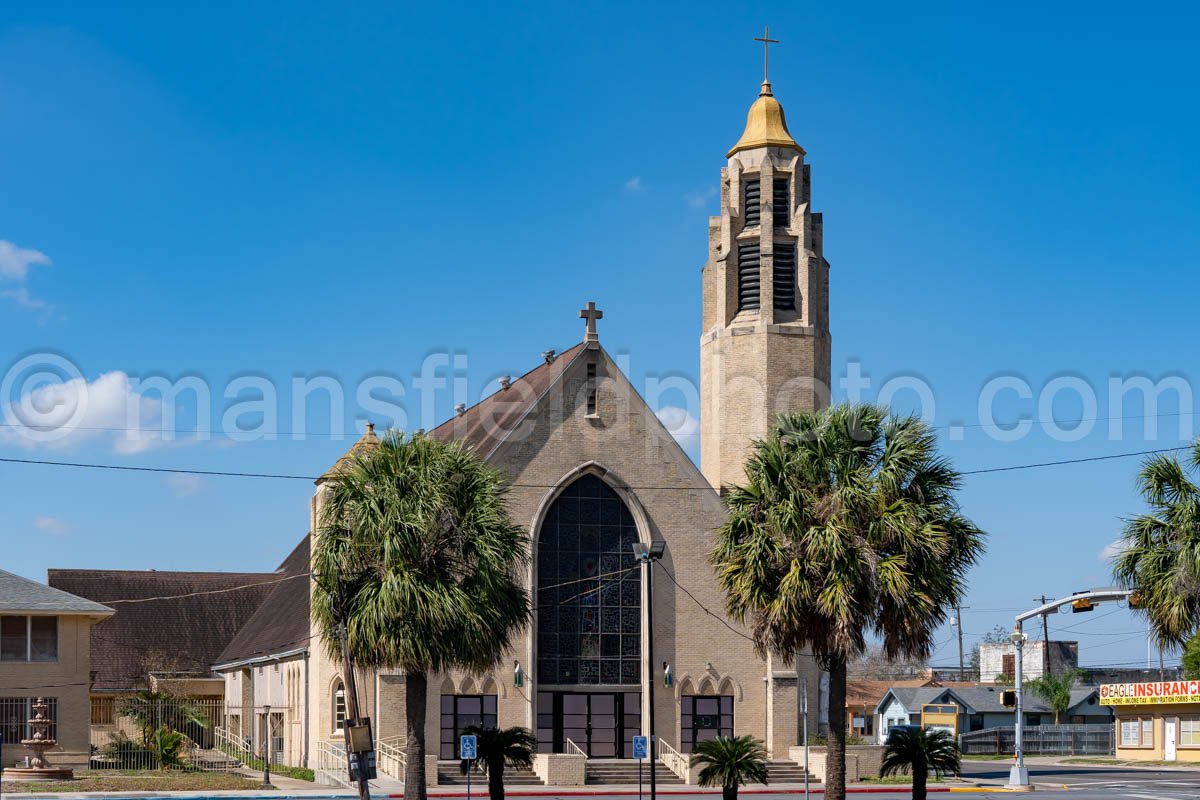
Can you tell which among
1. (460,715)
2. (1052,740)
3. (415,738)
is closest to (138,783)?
(460,715)

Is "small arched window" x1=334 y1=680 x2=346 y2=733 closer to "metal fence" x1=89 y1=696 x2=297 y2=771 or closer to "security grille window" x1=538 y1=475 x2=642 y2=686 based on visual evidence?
"metal fence" x1=89 y1=696 x2=297 y2=771

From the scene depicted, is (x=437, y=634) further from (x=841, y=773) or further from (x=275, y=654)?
(x=275, y=654)

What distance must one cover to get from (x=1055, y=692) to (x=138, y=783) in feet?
Answer: 211

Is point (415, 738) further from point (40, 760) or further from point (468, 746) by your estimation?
point (40, 760)

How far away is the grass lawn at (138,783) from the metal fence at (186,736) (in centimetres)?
123

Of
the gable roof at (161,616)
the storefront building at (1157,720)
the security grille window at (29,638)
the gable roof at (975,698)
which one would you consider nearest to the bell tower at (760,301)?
the security grille window at (29,638)

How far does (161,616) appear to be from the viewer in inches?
2640

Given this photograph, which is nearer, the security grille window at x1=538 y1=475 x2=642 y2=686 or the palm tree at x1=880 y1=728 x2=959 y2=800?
the palm tree at x1=880 y1=728 x2=959 y2=800

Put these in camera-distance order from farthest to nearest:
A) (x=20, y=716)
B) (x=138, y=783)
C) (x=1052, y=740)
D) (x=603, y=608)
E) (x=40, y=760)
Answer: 1. (x=1052, y=740)
2. (x=603, y=608)
3. (x=20, y=716)
4. (x=40, y=760)
5. (x=138, y=783)

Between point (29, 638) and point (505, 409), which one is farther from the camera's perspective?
point (505, 409)

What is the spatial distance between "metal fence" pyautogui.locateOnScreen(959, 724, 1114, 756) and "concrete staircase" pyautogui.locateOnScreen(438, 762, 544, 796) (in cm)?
4451

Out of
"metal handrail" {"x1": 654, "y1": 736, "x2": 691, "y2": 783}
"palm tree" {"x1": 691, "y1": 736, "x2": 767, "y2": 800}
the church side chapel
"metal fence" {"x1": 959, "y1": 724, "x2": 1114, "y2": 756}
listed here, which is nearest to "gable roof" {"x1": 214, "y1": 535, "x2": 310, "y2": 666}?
the church side chapel

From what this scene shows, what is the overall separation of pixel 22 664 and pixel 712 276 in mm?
26291

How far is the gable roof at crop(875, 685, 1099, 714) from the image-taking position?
9144 centimetres
